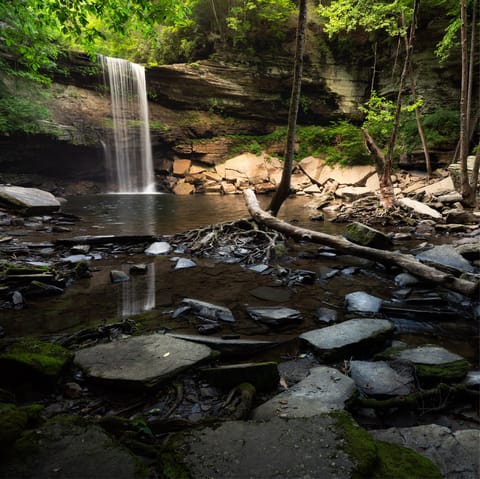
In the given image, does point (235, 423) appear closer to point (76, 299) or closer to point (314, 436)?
point (314, 436)

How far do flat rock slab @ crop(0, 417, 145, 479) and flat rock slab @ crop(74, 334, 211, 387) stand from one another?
0.63 meters

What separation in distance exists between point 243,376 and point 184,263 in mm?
3570

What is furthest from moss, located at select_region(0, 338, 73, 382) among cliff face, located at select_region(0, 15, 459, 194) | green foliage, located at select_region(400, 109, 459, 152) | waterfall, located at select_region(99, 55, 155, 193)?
waterfall, located at select_region(99, 55, 155, 193)

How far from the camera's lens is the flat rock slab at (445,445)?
1530 mm

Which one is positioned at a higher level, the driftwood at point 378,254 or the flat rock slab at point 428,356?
the driftwood at point 378,254

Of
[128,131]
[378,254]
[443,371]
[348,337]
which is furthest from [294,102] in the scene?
[128,131]

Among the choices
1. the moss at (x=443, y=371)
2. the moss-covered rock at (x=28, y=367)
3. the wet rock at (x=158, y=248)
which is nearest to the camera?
the moss-covered rock at (x=28, y=367)

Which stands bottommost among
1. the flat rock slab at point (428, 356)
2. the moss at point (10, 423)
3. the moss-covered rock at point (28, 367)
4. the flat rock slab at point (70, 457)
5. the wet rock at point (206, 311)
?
the wet rock at point (206, 311)

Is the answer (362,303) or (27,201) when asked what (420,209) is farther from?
(27,201)

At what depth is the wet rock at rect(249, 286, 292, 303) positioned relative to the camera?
13.9 ft

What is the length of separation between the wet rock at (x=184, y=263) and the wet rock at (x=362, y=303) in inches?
107

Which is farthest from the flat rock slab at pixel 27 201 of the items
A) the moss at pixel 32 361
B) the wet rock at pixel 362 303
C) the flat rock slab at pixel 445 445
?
the flat rock slab at pixel 445 445

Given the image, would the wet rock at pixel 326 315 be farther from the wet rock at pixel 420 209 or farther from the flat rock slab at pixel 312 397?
the wet rock at pixel 420 209

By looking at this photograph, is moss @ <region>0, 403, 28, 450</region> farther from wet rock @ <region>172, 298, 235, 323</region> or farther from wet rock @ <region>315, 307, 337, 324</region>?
wet rock @ <region>315, 307, 337, 324</region>
